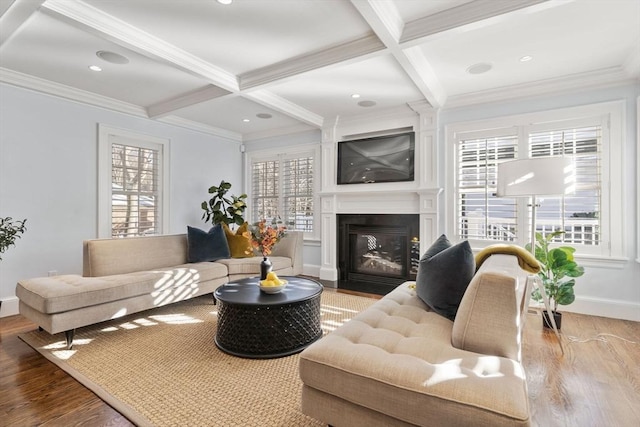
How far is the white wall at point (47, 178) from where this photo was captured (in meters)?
3.49

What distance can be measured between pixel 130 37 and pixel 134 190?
253 cm

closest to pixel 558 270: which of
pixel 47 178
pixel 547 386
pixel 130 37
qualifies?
pixel 547 386

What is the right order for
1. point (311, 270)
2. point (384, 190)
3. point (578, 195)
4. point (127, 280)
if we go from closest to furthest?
point (127, 280) → point (578, 195) → point (384, 190) → point (311, 270)

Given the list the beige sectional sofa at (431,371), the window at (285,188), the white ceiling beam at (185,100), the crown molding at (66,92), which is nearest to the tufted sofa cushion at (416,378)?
the beige sectional sofa at (431,371)

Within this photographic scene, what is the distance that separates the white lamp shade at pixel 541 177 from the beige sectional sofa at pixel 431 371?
145 centimetres

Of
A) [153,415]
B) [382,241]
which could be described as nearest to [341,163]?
[382,241]

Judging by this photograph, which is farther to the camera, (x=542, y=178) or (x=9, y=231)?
(x=9, y=231)

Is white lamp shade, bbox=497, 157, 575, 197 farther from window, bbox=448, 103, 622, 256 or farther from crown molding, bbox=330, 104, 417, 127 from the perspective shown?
crown molding, bbox=330, 104, 417, 127

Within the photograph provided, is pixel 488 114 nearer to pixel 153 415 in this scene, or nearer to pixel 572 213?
pixel 572 213

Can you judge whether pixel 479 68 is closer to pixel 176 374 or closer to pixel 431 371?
pixel 431 371

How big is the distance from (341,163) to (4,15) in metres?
3.84

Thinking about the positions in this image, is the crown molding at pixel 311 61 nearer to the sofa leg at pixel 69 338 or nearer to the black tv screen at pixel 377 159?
the black tv screen at pixel 377 159

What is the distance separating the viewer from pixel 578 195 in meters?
3.55

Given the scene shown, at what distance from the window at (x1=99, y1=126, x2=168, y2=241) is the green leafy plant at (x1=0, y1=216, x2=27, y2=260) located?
819 millimetres
